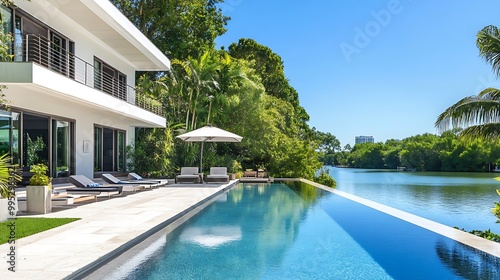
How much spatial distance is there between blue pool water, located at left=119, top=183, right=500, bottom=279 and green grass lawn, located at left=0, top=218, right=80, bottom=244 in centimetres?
216

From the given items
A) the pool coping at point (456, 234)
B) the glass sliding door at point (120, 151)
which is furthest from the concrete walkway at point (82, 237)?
the glass sliding door at point (120, 151)

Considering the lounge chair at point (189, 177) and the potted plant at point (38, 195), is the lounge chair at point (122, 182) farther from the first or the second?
the potted plant at point (38, 195)

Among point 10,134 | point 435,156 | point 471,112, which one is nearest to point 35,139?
point 10,134

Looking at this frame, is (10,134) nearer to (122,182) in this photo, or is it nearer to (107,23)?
(122,182)

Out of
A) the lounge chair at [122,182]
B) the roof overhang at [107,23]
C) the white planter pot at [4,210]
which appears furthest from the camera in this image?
the lounge chair at [122,182]

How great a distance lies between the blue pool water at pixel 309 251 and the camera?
5.51 m

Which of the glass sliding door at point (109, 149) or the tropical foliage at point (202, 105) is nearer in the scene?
the glass sliding door at point (109, 149)

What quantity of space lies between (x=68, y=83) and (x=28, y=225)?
17.4 feet

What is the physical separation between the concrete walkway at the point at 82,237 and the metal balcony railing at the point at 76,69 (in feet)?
14.4

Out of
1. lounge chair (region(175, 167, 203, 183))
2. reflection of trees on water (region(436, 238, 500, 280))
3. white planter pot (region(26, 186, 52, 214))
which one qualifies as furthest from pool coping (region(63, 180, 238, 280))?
lounge chair (region(175, 167, 203, 183))

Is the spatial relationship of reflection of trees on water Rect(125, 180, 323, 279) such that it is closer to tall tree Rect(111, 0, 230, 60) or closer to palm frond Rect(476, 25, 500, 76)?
palm frond Rect(476, 25, 500, 76)

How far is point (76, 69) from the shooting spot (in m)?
15.3

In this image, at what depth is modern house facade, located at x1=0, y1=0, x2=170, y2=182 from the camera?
11.3 metres

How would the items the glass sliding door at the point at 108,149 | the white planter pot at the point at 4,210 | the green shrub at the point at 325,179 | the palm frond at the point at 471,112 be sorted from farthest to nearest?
the green shrub at the point at 325,179 → the glass sliding door at the point at 108,149 → the palm frond at the point at 471,112 → the white planter pot at the point at 4,210
